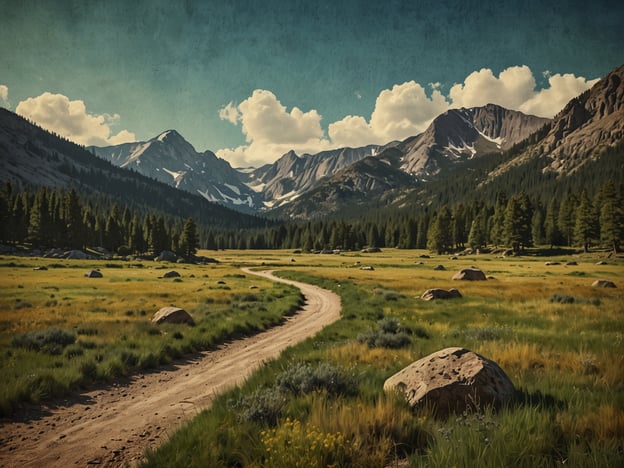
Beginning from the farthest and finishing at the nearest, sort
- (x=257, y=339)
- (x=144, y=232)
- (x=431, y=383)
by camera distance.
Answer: (x=144, y=232) → (x=257, y=339) → (x=431, y=383)

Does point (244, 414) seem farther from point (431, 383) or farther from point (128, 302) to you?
point (128, 302)

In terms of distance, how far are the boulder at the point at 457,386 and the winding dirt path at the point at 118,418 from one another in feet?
15.7

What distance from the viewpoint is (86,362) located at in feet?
35.3

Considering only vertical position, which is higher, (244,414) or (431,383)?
(431,383)

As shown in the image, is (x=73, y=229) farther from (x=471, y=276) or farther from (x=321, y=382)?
(x=321, y=382)

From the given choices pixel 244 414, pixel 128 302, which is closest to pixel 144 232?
pixel 128 302

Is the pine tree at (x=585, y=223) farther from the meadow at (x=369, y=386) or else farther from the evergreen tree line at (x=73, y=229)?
the evergreen tree line at (x=73, y=229)

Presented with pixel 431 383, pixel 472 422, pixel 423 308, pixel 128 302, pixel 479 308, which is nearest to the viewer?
pixel 472 422

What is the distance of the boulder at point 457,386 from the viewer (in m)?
6.04

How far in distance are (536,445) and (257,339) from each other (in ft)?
47.7

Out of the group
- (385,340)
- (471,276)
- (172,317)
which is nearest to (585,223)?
(471,276)

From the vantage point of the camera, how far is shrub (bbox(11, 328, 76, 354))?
12492mm

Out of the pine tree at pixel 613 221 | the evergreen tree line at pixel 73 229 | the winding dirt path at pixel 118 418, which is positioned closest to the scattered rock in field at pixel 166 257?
the evergreen tree line at pixel 73 229

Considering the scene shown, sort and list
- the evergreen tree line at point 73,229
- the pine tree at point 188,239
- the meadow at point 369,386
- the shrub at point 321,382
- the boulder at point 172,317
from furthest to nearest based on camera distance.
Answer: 1. the pine tree at point 188,239
2. the evergreen tree line at point 73,229
3. the boulder at point 172,317
4. the shrub at point 321,382
5. the meadow at point 369,386
